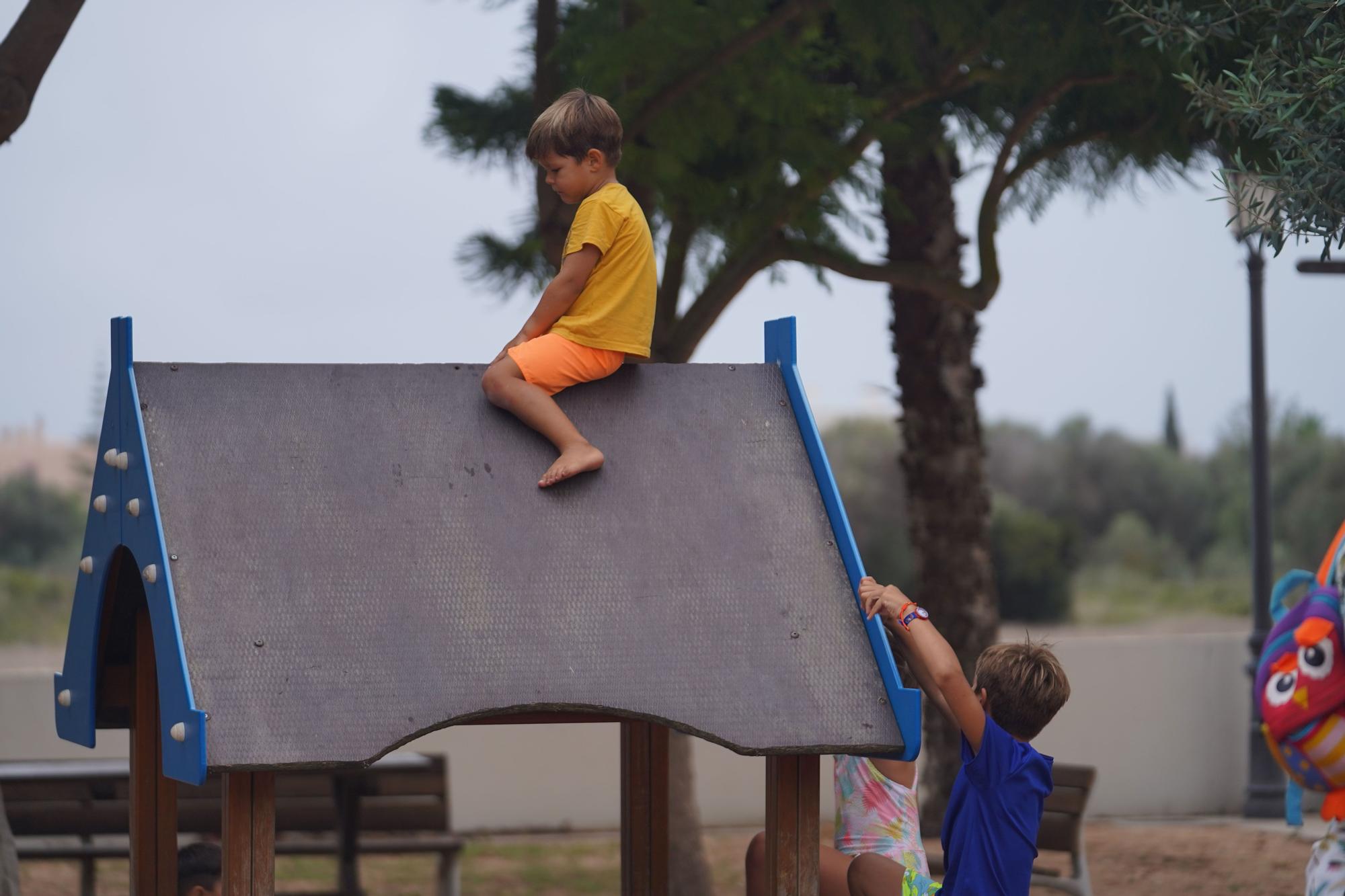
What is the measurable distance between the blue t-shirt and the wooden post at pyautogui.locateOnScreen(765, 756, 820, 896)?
375 mm

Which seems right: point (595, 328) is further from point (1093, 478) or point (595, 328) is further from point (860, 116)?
point (1093, 478)

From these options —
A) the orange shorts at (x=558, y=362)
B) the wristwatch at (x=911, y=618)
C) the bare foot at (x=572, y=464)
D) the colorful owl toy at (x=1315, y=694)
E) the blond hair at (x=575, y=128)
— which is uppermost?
the blond hair at (x=575, y=128)

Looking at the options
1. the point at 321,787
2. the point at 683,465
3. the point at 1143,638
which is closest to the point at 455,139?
the point at 321,787

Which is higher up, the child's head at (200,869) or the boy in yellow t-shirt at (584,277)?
the boy in yellow t-shirt at (584,277)

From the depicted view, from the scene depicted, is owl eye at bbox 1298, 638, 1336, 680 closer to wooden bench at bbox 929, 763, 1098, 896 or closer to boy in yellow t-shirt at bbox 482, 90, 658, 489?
boy in yellow t-shirt at bbox 482, 90, 658, 489

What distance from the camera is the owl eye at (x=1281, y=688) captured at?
4164 mm

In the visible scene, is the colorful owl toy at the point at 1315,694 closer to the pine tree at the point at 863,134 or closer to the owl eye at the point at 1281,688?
the owl eye at the point at 1281,688

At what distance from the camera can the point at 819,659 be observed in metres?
3.64

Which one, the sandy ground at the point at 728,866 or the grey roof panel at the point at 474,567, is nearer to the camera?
the grey roof panel at the point at 474,567

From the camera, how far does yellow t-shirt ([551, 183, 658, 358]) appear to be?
161 inches

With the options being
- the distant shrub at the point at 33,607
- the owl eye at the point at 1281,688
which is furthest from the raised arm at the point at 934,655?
the distant shrub at the point at 33,607

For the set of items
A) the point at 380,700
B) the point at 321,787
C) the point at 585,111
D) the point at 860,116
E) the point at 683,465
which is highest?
the point at 860,116


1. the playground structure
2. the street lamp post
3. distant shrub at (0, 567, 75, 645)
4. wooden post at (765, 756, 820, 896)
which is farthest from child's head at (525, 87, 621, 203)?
distant shrub at (0, 567, 75, 645)

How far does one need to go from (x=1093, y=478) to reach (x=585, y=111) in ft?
146
